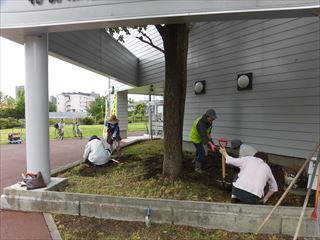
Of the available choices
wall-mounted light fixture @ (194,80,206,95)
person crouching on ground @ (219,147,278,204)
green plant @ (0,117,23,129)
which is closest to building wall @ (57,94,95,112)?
green plant @ (0,117,23,129)

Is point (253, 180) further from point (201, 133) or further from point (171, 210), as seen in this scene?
point (201, 133)

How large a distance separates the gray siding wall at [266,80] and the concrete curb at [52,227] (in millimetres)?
5548

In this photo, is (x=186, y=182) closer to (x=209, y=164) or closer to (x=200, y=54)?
(x=209, y=164)

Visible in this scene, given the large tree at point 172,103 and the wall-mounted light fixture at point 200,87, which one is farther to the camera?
the wall-mounted light fixture at point 200,87

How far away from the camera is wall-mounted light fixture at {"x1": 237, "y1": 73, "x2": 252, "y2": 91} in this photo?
8.27 m

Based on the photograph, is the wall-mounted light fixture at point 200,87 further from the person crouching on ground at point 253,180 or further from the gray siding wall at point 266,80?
the person crouching on ground at point 253,180

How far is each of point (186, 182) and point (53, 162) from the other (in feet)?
20.1

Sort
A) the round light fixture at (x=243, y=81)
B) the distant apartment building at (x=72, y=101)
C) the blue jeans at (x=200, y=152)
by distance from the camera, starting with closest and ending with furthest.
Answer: the blue jeans at (x=200, y=152)
the round light fixture at (x=243, y=81)
the distant apartment building at (x=72, y=101)

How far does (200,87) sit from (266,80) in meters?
3.03

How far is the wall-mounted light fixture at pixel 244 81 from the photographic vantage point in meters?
8.27

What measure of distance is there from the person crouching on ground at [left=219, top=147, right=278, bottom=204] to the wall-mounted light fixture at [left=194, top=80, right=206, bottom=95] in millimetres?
5957

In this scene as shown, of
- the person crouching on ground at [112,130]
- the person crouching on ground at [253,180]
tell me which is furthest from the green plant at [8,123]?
the person crouching on ground at [253,180]

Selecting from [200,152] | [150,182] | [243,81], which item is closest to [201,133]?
[200,152]

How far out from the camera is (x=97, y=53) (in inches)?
422
